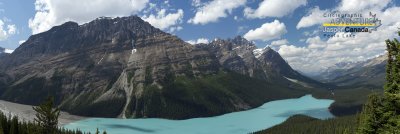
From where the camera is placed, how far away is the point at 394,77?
42.6 metres

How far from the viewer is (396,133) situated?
3584 centimetres

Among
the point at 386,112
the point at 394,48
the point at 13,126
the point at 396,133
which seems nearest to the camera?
the point at 396,133

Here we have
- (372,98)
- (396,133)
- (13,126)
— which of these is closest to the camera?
(396,133)

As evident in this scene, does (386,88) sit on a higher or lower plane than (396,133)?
higher

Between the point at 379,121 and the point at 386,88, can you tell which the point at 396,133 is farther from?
the point at 379,121

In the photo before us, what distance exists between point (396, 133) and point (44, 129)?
37.7 m

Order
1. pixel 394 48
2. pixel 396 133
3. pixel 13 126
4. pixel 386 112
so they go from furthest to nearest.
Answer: pixel 13 126, pixel 386 112, pixel 394 48, pixel 396 133

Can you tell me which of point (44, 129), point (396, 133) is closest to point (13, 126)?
point (44, 129)

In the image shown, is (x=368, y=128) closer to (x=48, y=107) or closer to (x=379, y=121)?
(x=379, y=121)

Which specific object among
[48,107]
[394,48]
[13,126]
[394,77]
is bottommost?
[13,126]

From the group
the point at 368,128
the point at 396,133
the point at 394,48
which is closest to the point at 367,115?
the point at 368,128

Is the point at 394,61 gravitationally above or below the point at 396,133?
above

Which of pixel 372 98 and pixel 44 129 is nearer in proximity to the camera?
pixel 44 129

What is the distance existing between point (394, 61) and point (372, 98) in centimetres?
757
